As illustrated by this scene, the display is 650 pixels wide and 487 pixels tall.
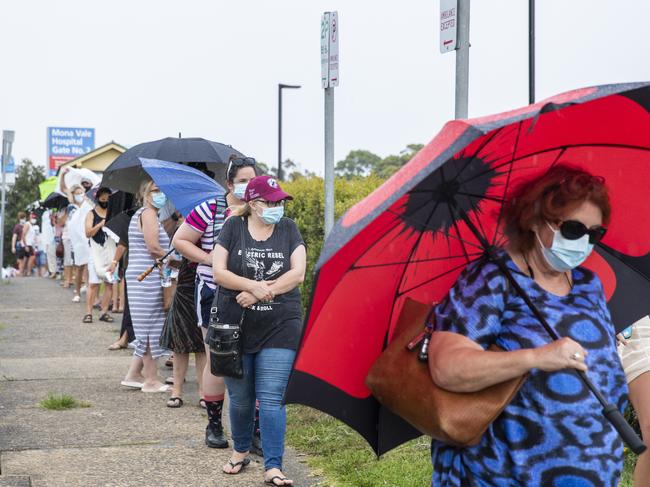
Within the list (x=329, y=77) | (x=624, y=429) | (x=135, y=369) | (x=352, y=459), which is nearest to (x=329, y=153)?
(x=329, y=77)

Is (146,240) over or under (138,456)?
over

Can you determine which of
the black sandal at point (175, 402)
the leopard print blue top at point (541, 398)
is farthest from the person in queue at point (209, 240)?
the leopard print blue top at point (541, 398)

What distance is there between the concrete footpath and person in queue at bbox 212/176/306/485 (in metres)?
0.48

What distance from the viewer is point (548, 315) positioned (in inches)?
118

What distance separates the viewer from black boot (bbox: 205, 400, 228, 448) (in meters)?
6.61

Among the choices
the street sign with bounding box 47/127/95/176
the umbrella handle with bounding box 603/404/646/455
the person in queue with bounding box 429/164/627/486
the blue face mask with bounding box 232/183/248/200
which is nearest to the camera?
the umbrella handle with bounding box 603/404/646/455

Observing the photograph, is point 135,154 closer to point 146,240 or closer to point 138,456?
point 146,240

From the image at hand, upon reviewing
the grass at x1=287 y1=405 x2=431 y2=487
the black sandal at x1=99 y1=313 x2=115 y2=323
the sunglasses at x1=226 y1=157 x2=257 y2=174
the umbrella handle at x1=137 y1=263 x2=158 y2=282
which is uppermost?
the sunglasses at x1=226 y1=157 x2=257 y2=174

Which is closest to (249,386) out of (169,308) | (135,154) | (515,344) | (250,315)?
(250,315)

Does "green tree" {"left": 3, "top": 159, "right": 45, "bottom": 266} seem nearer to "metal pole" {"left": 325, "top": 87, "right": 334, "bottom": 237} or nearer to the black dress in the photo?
the black dress

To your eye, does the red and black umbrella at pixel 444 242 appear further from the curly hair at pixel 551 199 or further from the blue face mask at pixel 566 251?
the blue face mask at pixel 566 251

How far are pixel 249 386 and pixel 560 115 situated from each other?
10.7 feet

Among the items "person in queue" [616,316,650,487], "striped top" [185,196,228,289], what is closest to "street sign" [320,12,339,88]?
"striped top" [185,196,228,289]

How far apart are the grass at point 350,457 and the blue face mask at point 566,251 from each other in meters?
2.87
